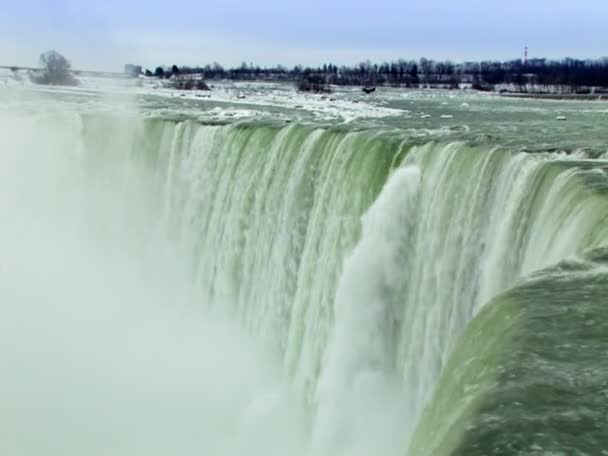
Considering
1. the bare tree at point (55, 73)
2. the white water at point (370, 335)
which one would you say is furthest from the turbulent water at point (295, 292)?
the bare tree at point (55, 73)

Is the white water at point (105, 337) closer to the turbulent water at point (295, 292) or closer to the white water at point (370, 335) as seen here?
the turbulent water at point (295, 292)

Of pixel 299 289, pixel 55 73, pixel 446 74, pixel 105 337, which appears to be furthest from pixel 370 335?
pixel 446 74

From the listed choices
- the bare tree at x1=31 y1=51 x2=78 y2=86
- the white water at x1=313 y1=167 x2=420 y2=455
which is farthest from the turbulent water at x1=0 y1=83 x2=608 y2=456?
the bare tree at x1=31 y1=51 x2=78 y2=86

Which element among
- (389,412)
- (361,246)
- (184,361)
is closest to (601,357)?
(389,412)

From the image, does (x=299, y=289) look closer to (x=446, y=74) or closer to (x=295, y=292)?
(x=295, y=292)

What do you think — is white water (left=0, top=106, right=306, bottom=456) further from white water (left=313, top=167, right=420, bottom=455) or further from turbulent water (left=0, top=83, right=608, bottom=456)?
white water (left=313, top=167, right=420, bottom=455)

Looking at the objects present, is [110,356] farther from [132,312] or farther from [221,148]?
[221,148]
